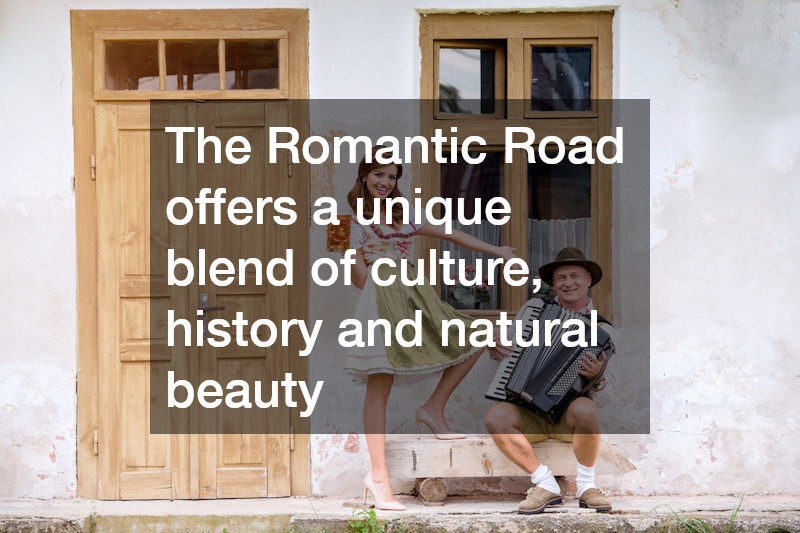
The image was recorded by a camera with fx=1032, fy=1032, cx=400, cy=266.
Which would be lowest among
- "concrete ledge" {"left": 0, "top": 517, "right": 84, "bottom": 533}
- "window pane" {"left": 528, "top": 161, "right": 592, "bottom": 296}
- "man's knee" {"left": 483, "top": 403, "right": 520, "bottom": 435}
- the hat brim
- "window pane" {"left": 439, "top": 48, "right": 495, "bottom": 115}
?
"concrete ledge" {"left": 0, "top": 517, "right": 84, "bottom": 533}

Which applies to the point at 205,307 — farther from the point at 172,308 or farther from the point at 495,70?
the point at 495,70

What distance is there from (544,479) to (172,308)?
8.44 ft

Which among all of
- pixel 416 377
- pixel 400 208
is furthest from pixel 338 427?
pixel 400 208

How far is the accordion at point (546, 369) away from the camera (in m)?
6.02

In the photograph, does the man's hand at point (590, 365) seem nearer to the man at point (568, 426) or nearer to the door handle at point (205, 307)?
the man at point (568, 426)

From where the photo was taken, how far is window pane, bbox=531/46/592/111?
267 inches

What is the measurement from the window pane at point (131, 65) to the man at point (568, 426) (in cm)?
287

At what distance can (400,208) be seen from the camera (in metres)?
6.36

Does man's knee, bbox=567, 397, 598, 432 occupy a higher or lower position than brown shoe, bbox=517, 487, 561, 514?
higher

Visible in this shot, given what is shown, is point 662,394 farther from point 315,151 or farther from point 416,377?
point 315,151

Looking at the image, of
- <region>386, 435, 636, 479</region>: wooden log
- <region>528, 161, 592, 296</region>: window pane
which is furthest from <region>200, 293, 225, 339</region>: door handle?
<region>528, 161, 592, 296</region>: window pane

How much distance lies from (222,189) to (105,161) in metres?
0.76

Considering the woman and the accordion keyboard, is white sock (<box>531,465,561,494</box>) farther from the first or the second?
the woman

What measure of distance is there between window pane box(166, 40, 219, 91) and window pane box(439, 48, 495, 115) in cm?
148
